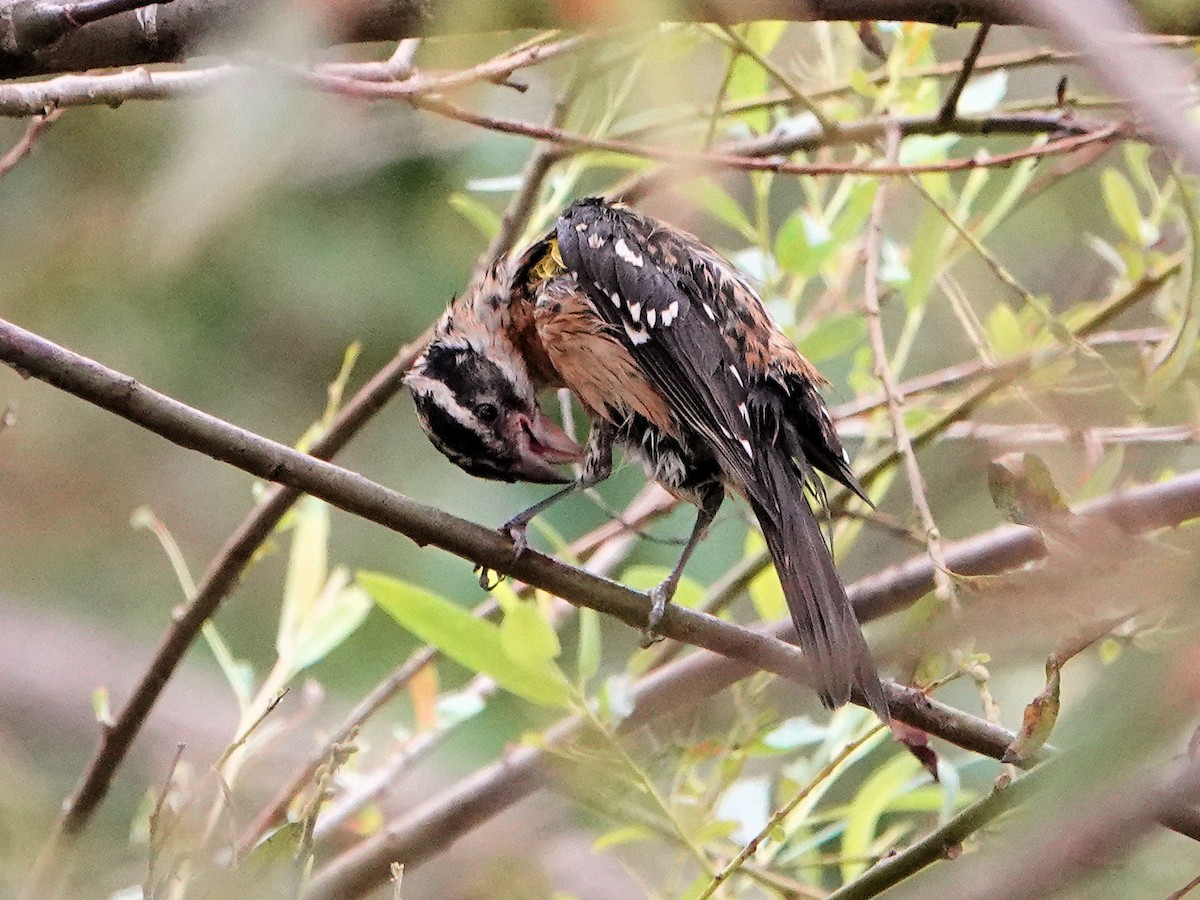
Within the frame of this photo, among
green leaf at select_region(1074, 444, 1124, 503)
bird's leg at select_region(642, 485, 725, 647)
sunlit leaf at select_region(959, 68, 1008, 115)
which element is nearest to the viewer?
bird's leg at select_region(642, 485, 725, 647)

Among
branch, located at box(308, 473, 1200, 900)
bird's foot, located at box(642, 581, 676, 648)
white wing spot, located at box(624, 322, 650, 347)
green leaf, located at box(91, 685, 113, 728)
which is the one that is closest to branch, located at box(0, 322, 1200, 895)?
bird's foot, located at box(642, 581, 676, 648)

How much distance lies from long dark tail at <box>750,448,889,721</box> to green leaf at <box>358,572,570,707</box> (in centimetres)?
28

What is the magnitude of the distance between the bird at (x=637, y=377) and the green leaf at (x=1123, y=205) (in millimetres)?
473

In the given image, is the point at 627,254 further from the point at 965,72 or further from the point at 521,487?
the point at 521,487

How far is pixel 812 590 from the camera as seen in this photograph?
141 cm

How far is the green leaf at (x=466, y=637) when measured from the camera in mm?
1401

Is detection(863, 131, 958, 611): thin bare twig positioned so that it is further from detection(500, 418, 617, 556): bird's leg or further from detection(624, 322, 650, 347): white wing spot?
detection(500, 418, 617, 556): bird's leg

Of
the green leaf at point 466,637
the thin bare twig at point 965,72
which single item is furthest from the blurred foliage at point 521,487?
the thin bare twig at point 965,72

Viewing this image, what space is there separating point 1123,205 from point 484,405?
94 centimetres

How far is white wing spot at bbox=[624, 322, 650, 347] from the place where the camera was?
1776 mm

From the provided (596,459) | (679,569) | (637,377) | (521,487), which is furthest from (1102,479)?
(521,487)

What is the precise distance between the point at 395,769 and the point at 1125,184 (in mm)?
1302

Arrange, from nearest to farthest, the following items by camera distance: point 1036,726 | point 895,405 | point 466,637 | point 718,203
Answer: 1. point 1036,726
2. point 466,637
3. point 895,405
4. point 718,203

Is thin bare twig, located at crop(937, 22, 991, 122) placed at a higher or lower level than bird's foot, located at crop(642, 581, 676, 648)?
higher
